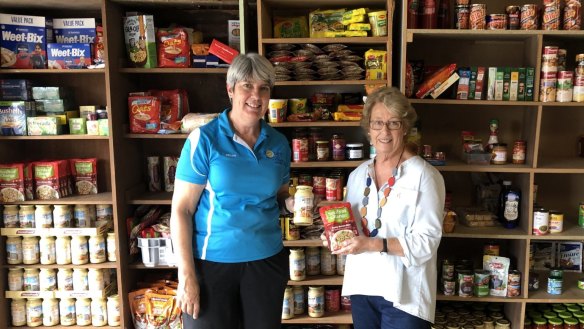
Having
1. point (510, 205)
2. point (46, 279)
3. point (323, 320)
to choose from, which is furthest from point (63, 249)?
point (510, 205)

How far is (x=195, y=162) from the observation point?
1567mm

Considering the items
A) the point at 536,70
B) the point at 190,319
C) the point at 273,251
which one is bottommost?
the point at 190,319

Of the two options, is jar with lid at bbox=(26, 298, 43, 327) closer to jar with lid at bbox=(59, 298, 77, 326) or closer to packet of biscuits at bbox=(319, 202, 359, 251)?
jar with lid at bbox=(59, 298, 77, 326)

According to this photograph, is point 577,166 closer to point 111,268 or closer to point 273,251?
point 273,251

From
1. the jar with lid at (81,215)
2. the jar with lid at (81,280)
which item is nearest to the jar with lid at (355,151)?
the jar with lid at (81,215)

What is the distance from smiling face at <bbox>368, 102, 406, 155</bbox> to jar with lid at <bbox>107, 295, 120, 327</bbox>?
Answer: 178 centimetres

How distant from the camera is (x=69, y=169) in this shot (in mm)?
2803

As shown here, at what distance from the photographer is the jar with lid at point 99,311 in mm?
2709

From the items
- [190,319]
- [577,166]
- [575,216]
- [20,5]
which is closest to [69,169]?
[20,5]

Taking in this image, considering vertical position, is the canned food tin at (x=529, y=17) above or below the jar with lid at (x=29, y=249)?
above

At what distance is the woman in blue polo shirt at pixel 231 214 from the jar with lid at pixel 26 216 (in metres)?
1.48

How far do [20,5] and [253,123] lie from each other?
184 centimetres

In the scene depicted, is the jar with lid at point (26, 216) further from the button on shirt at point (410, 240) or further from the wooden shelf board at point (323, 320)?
the button on shirt at point (410, 240)

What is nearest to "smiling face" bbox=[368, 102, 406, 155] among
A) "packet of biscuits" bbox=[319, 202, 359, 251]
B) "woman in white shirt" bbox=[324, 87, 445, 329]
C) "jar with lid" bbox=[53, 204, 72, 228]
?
"woman in white shirt" bbox=[324, 87, 445, 329]
